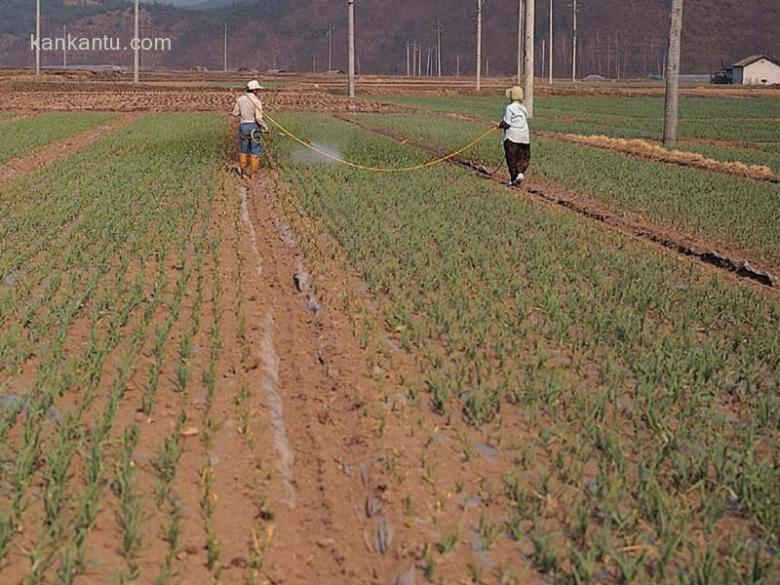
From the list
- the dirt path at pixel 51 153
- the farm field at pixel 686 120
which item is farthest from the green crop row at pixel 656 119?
the dirt path at pixel 51 153

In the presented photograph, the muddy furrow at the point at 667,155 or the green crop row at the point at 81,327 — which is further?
the muddy furrow at the point at 667,155

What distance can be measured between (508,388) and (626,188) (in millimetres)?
10828

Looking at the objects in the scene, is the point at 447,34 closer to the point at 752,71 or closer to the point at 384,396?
the point at 752,71

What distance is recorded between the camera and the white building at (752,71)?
9950 cm

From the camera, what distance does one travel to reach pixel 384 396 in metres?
6.32

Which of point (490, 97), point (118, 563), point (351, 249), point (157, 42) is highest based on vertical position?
point (157, 42)

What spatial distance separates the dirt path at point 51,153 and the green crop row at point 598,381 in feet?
28.0

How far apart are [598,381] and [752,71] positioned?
101659mm

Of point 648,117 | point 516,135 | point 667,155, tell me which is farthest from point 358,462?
point 648,117

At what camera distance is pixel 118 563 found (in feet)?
14.1

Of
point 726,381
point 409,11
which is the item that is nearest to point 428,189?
point 726,381

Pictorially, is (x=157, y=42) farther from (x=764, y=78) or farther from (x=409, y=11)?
(x=764, y=78)

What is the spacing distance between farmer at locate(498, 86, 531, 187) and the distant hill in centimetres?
11820

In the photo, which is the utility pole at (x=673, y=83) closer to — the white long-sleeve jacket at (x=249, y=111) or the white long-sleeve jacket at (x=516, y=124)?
the white long-sleeve jacket at (x=516, y=124)
